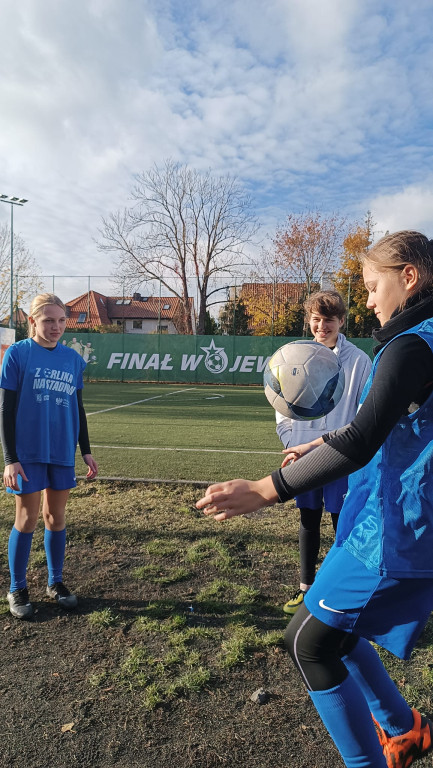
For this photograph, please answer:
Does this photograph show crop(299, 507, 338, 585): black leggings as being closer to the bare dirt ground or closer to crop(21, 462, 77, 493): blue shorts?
the bare dirt ground

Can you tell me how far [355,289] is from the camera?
32.1 m

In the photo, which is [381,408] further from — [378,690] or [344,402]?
[344,402]

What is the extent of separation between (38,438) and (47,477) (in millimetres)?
275

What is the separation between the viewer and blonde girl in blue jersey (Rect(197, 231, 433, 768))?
1.44 metres

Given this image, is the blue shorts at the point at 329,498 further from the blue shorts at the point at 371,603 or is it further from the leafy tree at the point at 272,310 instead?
the leafy tree at the point at 272,310

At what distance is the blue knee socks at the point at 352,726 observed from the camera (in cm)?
165

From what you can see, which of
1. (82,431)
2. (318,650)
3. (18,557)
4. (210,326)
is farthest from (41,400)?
(210,326)

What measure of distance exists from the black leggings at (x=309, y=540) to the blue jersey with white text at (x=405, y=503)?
180cm

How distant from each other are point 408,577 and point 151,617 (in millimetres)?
2102

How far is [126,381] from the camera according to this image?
26.3 metres

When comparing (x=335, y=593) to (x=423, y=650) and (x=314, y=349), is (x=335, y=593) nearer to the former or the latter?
(x=314, y=349)

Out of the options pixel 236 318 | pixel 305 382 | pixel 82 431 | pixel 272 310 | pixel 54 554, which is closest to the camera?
pixel 305 382

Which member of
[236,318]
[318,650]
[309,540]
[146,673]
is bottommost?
[146,673]

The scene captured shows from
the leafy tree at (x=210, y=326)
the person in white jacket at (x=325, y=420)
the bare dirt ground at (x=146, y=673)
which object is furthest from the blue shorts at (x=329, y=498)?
the leafy tree at (x=210, y=326)
